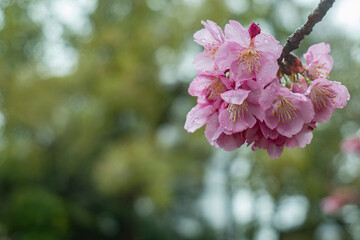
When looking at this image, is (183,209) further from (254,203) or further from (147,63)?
(147,63)

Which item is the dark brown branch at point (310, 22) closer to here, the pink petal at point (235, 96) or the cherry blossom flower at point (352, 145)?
the pink petal at point (235, 96)

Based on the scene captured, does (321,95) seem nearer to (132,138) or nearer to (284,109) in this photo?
(284,109)

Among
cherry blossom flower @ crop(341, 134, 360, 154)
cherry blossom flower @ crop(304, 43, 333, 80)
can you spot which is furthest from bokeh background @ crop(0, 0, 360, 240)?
cherry blossom flower @ crop(304, 43, 333, 80)

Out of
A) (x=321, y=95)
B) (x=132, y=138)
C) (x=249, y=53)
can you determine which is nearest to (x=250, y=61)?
(x=249, y=53)

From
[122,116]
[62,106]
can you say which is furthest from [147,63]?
[62,106]

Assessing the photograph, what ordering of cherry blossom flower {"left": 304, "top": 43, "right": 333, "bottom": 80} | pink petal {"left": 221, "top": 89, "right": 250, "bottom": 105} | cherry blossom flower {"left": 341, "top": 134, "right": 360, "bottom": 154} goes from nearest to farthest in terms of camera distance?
pink petal {"left": 221, "top": 89, "right": 250, "bottom": 105}, cherry blossom flower {"left": 304, "top": 43, "right": 333, "bottom": 80}, cherry blossom flower {"left": 341, "top": 134, "right": 360, "bottom": 154}

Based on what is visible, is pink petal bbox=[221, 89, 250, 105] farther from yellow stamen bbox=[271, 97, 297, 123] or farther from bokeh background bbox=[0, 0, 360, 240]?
bokeh background bbox=[0, 0, 360, 240]
